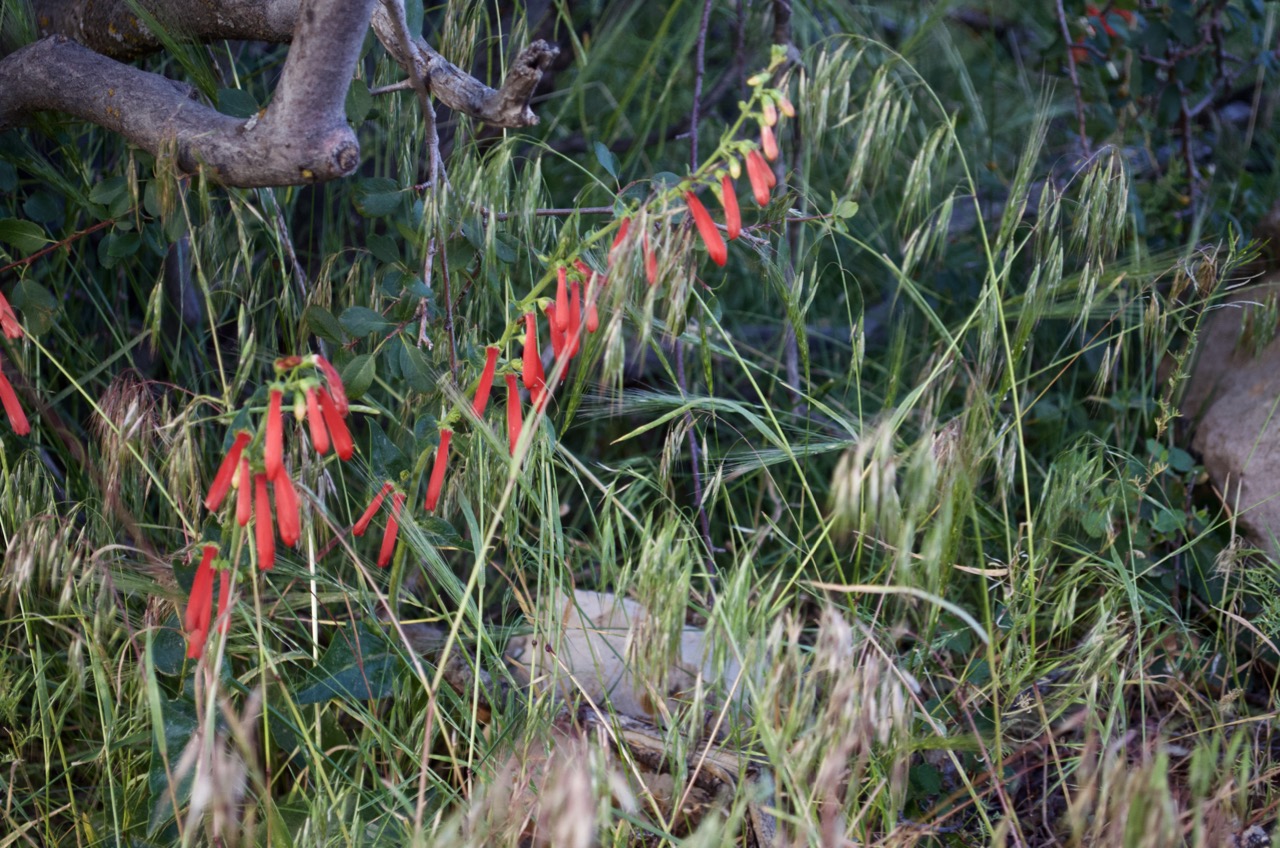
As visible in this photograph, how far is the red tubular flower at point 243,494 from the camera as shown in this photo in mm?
1102

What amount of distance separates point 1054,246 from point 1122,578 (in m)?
0.49

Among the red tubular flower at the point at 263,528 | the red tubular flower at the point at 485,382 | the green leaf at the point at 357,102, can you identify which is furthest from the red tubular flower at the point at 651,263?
the green leaf at the point at 357,102

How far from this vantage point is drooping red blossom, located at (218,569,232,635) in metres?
1.10

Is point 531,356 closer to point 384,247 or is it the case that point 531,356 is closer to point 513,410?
point 513,410

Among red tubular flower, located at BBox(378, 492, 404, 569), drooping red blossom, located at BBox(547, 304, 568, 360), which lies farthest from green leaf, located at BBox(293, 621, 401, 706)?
drooping red blossom, located at BBox(547, 304, 568, 360)

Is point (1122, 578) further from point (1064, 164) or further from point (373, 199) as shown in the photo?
point (1064, 164)

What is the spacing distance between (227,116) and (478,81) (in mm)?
355

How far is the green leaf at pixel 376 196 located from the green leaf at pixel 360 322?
156 millimetres

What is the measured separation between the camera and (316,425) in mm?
1104

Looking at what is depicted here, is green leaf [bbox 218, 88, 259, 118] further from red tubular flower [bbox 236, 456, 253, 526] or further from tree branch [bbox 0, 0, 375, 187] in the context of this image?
red tubular flower [bbox 236, 456, 253, 526]

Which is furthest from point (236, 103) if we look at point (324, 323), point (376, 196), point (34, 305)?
point (34, 305)

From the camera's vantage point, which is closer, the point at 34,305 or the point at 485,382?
the point at 485,382

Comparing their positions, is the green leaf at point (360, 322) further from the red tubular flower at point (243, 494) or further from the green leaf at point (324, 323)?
the red tubular flower at point (243, 494)

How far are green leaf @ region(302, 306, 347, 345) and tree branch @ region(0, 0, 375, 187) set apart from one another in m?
0.19
